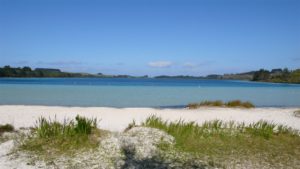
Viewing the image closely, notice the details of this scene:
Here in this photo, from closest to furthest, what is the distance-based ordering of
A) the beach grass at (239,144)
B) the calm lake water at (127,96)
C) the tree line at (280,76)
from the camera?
the beach grass at (239,144)
the calm lake water at (127,96)
the tree line at (280,76)

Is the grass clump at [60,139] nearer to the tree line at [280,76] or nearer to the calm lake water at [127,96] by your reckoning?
the calm lake water at [127,96]

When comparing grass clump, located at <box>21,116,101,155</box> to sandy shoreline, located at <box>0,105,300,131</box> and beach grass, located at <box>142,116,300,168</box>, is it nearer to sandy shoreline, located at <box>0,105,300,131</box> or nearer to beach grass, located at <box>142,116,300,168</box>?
beach grass, located at <box>142,116,300,168</box>

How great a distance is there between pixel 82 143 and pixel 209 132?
4.13m

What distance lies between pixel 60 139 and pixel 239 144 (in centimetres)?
517

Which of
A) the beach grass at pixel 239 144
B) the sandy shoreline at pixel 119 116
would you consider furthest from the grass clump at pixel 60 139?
the sandy shoreline at pixel 119 116

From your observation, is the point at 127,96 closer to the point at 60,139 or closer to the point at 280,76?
the point at 60,139

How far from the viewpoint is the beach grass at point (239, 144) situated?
28.2 feet

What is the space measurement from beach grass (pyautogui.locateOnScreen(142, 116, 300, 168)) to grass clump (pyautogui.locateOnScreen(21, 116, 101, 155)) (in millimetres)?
2399

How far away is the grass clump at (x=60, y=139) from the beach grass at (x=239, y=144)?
2.40 metres

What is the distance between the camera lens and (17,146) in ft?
29.3

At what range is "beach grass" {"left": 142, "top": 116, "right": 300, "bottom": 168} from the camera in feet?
28.2

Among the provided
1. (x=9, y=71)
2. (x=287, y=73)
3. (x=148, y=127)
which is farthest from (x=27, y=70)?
(x=148, y=127)

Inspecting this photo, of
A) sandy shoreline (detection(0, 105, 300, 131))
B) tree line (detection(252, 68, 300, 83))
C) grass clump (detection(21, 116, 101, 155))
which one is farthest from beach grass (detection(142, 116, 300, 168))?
tree line (detection(252, 68, 300, 83))

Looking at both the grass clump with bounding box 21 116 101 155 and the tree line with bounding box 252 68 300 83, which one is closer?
the grass clump with bounding box 21 116 101 155
